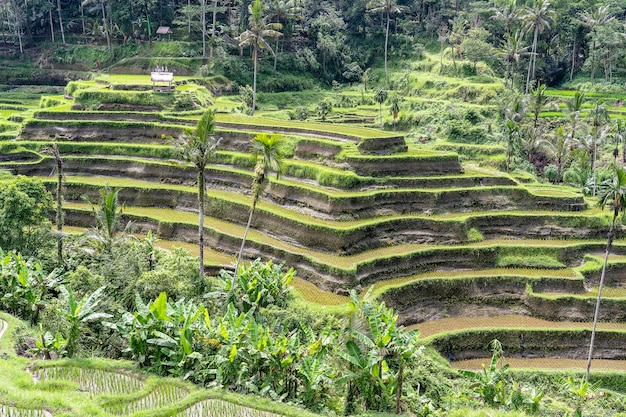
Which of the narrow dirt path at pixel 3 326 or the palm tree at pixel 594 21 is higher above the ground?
the palm tree at pixel 594 21

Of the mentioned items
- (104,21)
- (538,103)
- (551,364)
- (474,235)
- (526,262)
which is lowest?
(551,364)

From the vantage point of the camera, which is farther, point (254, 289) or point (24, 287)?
point (254, 289)

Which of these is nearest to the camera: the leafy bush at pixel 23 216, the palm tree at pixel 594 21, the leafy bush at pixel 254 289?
the leafy bush at pixel 254 289

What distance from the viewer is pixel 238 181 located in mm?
34344

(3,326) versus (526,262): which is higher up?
(3,326)

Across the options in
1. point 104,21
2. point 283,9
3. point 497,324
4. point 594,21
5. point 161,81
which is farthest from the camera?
point 104,21

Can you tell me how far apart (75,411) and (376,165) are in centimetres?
2179

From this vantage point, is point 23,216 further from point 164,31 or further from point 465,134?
point 164,31

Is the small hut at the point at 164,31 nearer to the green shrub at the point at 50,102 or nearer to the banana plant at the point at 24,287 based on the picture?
the green shrub at the point at 50,102

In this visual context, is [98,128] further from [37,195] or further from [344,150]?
[344,150]

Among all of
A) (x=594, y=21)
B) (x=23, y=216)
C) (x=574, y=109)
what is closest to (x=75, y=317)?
(x=23, y=216)

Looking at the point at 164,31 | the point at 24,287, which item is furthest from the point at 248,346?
the point at 164,31

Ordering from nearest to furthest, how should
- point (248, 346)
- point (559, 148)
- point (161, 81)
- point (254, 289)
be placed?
1. point (248, 346)
2. point (254, 289)
3. point (559, 148)
4. point (161, 81)

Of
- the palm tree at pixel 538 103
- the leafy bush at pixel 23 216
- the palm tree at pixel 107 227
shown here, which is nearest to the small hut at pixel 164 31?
the palm tree at pixel 538 103
